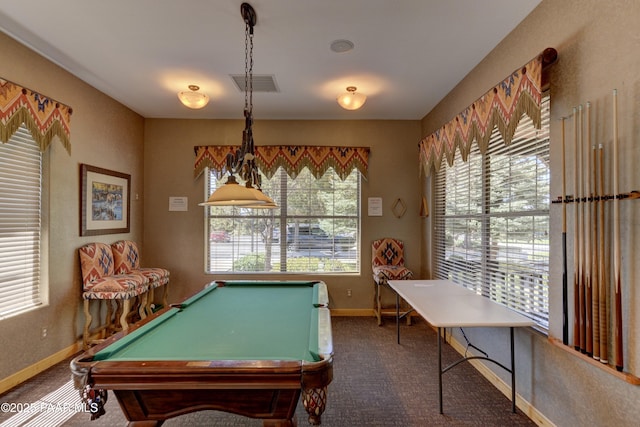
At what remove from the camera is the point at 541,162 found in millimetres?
2215

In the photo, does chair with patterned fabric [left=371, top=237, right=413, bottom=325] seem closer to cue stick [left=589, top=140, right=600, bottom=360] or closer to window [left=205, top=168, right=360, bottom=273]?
window [left=205, top=168, right=360, bottom=273]

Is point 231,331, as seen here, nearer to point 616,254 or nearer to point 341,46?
point 616,254

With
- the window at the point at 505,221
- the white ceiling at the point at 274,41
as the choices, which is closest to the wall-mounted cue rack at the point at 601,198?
the window at the point at 505,221

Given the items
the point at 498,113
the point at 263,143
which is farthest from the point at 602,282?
the point at 263,143

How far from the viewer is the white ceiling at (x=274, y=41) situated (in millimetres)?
2184

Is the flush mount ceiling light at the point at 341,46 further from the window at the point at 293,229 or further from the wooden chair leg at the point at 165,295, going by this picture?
the wooden chair leg at the point at 165,295

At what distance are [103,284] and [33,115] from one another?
1.68 m

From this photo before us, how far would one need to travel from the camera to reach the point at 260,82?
335 cm

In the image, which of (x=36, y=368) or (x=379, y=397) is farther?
(x=36, y=368)

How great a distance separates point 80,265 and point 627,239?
4.48m

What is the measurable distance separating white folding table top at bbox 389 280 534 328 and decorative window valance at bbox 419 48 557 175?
1.28 meters

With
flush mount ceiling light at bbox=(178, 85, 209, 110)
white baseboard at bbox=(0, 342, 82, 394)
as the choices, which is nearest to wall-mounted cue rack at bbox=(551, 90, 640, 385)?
flush mount ceiling light at bbox=(178, 85, 209, 110)

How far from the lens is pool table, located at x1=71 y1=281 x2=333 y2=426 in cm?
129

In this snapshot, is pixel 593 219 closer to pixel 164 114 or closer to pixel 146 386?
pixel 146 386
